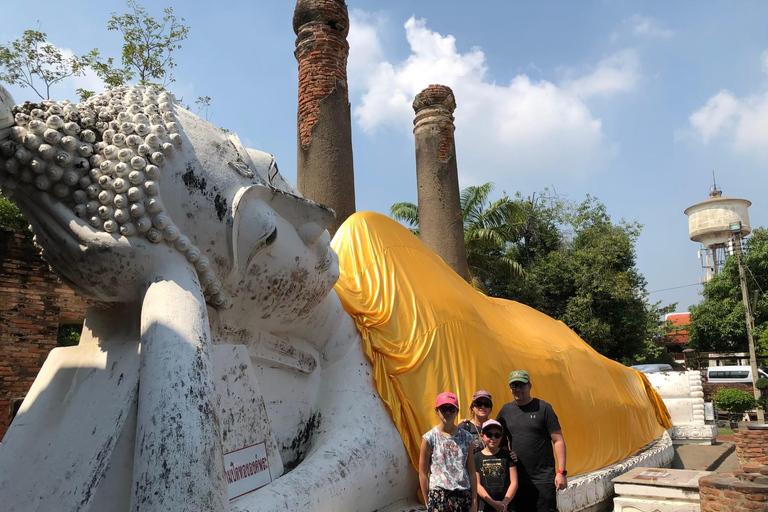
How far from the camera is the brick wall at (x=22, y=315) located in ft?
25.5

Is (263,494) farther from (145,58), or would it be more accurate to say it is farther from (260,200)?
(145,58)

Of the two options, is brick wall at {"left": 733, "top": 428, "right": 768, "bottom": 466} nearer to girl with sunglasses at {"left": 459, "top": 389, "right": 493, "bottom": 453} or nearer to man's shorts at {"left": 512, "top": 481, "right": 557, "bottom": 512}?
man's shorts at {"left": 512, "top": 481, "right": 557, "bottom": 512}

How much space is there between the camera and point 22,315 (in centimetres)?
802

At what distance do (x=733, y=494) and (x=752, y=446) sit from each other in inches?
135

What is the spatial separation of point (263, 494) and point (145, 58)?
13.2 metres

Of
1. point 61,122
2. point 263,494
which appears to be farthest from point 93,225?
point 263,494

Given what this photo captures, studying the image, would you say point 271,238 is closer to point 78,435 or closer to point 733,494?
point 78,435

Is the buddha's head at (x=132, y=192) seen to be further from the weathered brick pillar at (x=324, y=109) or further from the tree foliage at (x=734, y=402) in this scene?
the tree foliage at (x=734, y=402)

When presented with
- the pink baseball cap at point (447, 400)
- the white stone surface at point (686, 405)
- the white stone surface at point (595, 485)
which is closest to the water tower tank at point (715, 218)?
the white stone surface at point (686, 405)

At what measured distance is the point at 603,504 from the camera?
14.5 feet

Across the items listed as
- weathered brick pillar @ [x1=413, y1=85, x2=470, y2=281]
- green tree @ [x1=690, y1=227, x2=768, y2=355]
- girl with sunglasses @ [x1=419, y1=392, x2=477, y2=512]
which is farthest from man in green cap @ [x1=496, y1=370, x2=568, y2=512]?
green tree @ [x1=690, y1=227, x2=768, y2=355]

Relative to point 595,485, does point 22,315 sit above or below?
above

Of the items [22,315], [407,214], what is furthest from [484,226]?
[22,315]

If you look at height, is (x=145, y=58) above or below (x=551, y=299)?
above
